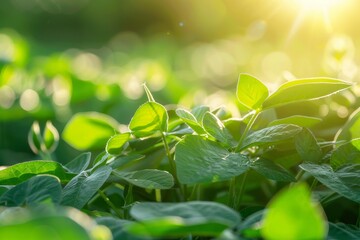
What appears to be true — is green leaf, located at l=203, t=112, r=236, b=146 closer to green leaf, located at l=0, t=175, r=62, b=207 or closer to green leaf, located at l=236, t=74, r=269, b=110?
green leaf, located at l=236, t=74, r=269, b=110

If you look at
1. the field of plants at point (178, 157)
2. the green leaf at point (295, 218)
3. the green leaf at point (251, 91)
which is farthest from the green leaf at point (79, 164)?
the green leaf at point (295, 218)

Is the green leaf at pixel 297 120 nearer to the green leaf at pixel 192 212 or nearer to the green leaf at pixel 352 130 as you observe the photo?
the green leaf at pixel 352 130

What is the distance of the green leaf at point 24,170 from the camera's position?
75 cm

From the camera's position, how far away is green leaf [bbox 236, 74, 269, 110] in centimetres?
76

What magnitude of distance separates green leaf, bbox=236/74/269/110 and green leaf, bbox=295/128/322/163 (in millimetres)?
63

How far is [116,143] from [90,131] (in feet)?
1.04

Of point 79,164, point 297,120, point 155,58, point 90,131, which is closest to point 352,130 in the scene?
point 297,120

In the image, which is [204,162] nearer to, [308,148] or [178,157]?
[178,157]

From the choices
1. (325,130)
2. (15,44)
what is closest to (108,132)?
(325,130)

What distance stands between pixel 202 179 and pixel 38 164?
0.23 metres

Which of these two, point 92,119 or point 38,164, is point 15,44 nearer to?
point 92,119

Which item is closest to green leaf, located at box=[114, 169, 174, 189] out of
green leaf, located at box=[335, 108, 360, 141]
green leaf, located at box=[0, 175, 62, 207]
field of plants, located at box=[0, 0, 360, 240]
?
Result: field of plants, located at box=[0, 0, 360, 240]

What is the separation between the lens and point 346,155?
0.74 meters

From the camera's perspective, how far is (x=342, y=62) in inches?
57.0
